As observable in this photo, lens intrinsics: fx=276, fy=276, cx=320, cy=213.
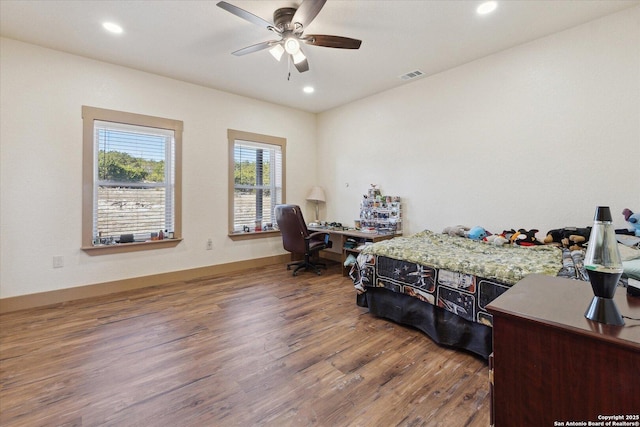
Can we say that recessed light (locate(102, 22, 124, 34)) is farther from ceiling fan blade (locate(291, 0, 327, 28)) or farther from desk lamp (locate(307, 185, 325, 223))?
desk lamp (locate(307, 185, 325, 223))

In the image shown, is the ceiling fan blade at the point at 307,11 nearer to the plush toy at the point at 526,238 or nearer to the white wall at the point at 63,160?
the white wall at the point at 63,160

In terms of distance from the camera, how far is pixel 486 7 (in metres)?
2.43

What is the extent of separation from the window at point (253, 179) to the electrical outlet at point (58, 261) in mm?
2020

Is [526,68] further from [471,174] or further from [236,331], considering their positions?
[236,331]

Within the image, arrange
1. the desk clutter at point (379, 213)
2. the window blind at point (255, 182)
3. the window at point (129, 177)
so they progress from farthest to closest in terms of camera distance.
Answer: the window blind at point (255, 182) → the desk clutter at point (379, 213) → the window at point (129, 177)

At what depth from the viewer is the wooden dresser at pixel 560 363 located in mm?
731

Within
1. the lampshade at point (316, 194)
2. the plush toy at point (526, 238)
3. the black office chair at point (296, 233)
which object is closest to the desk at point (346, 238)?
the black office chair at point (296, 233)

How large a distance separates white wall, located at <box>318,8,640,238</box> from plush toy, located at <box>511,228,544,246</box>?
22cm

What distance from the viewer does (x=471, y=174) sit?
3516 millimetres

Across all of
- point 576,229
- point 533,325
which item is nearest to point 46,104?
point 533,325

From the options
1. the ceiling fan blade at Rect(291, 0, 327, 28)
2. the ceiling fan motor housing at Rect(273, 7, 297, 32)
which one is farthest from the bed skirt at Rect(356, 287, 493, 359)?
the ceiling fan motor housing at Rect(273, 7, 297, 32)

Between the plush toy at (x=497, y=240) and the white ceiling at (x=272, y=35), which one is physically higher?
the white ceiling at (x=272, y=35)

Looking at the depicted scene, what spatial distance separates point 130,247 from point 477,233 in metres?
4.33

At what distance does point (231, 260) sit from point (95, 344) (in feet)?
7.52
